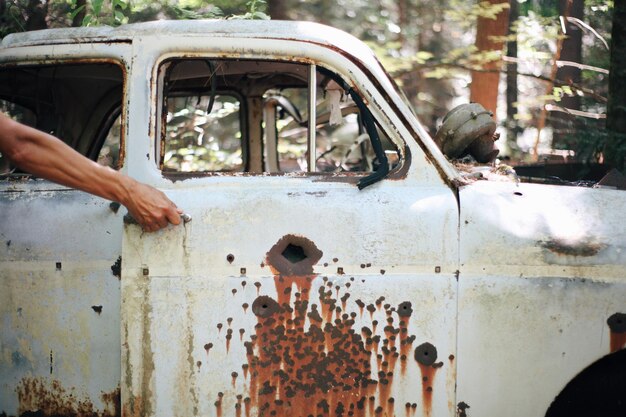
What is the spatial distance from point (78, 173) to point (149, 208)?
28 centimetres

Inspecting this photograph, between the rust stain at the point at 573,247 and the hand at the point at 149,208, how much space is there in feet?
4.59

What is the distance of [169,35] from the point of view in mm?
3004

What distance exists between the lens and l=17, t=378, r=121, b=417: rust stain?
285 cm

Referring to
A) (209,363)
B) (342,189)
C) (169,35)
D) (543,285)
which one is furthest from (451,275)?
(169,35)

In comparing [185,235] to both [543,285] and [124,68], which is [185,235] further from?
[543,285]

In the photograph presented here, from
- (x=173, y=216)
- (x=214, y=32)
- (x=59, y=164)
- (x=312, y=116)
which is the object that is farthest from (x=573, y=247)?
(x=59, y=164)

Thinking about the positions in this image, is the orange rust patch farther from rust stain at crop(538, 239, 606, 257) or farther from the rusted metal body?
rust stain at crop(538, 239, 606, 257)

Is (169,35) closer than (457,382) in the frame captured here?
No

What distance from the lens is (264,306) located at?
8.98 feet

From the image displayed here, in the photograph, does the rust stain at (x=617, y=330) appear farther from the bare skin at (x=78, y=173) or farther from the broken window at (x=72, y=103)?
the broken window at (x=72, y=103)

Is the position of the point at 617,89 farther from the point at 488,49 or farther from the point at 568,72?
the point at 568,72

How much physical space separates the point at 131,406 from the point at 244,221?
81 cm

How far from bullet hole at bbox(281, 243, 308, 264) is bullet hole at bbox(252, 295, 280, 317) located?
171mm

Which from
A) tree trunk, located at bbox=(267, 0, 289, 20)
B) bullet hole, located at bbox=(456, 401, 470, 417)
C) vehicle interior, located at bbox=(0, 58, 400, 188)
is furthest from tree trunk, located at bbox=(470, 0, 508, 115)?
bullet hole, located at bbox=(456, 401, 470, 417)
